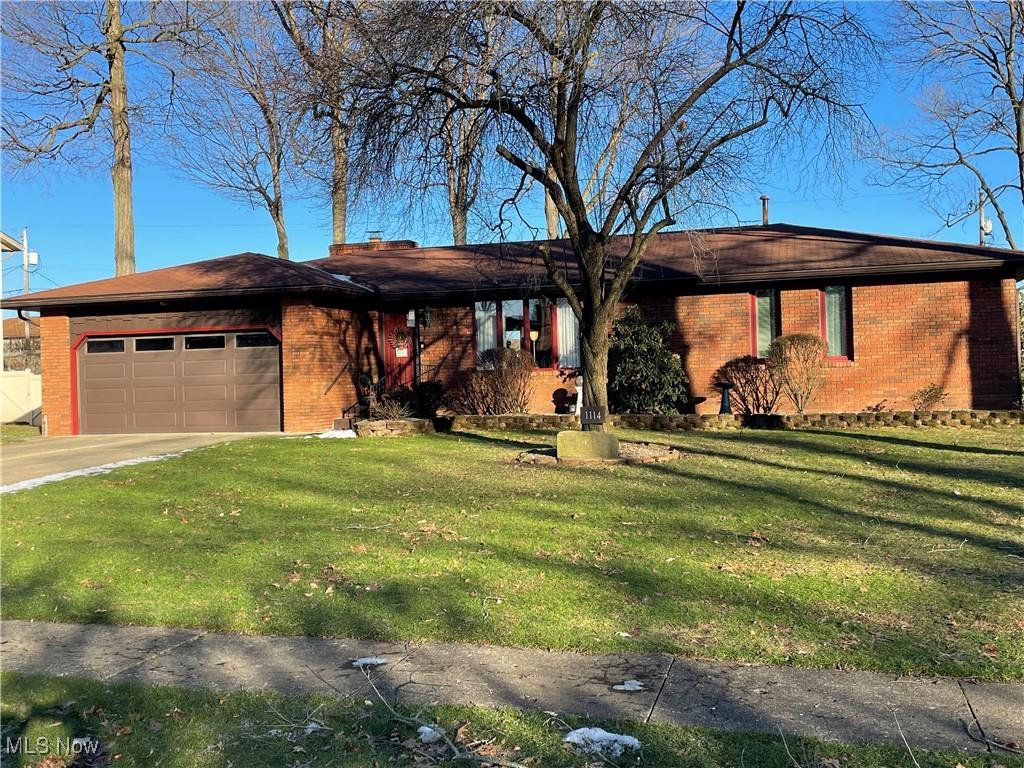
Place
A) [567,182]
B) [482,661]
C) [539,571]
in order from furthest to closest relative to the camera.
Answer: [567,182] → [539,571] → [482,661]

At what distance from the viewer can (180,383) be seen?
17969mm

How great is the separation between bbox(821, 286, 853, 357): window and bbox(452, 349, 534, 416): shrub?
6243 millimetres

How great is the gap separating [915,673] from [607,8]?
9.67 m

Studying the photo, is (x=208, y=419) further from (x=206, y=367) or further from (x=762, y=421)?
(x=762, y=421)

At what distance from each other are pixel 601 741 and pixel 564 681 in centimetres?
76

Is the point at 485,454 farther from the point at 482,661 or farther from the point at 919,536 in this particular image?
the point at 482,661

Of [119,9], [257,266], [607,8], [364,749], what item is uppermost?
[119,9]

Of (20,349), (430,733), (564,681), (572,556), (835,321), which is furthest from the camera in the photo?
(20,349)

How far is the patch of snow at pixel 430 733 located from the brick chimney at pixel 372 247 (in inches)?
823

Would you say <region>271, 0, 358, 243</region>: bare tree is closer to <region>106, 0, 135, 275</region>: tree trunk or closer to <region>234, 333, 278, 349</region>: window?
<region>234, 333, 278, 349</region>: window

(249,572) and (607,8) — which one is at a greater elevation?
(607,8)

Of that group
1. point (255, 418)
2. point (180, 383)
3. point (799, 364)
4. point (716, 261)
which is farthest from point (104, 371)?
point (799, 364)

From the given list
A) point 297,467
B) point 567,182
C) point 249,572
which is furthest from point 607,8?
point 249,572

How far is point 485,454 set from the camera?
13023mm
